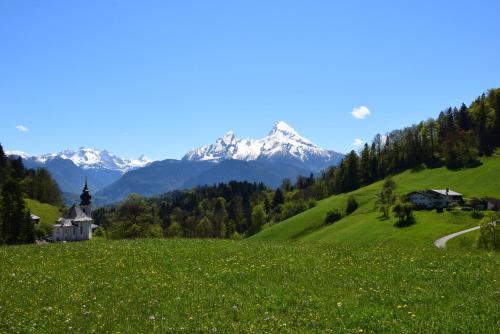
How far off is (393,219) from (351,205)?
2854cm

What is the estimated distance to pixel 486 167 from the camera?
163000mm

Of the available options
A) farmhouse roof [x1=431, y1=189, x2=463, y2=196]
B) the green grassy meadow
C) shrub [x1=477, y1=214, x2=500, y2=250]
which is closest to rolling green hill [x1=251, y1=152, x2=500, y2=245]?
farmhouse roof [x1=431, y1=189, x2=463, y2=196]

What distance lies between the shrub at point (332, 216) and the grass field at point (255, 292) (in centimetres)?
12133

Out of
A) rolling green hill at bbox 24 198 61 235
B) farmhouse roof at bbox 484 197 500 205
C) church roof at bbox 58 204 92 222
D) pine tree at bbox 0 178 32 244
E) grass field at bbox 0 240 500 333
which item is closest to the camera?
grass field at bbox 0 240 500 333

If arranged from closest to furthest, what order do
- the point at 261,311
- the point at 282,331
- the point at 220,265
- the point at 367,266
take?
the point at 282,331 < the point at 261,311 < the point at 367,266 < the point at 220,265

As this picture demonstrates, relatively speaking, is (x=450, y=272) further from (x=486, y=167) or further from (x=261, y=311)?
(x=486, y=167)

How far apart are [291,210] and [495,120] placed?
90.3m

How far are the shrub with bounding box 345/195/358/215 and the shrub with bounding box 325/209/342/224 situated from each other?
411cm

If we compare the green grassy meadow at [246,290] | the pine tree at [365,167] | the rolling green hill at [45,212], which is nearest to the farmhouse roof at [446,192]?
the pine tree at [365,167]

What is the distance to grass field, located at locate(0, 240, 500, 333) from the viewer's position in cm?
1437

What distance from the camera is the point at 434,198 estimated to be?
14200 cm

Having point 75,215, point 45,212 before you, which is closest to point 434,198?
point 75,215

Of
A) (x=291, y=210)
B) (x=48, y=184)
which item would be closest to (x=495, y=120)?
(x=291, y=210)

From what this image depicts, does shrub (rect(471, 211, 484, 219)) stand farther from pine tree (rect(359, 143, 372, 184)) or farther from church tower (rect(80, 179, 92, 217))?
church tower (rect(80, 179, 92, 217))
